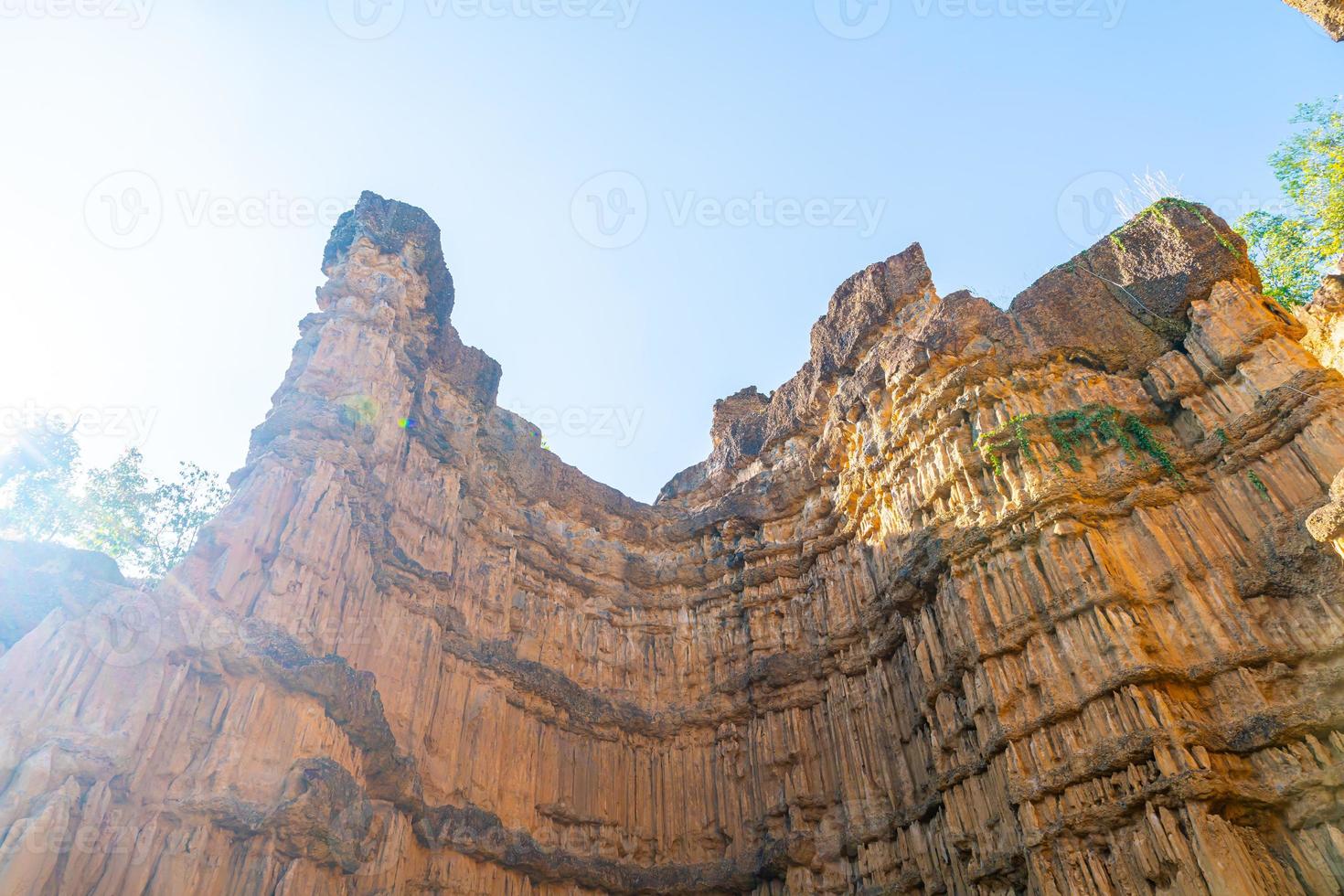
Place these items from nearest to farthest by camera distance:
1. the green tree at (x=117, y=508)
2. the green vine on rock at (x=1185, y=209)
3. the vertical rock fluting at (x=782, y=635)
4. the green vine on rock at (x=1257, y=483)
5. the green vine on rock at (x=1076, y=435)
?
1. the vertical rock fluting at (x=782, y=635)
2. the green vine on rock at (x=1257, y=483)
3. the green vine on rock at (x=1076, y=435)
4. the green vine on rock at (x=1185, y=209)
5. the green tree at (x=117, y=508)

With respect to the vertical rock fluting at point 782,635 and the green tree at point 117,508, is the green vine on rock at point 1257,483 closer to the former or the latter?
the vertical rock fluting at point 782,635

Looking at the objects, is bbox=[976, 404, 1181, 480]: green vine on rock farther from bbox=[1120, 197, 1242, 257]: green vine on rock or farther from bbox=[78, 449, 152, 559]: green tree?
bbox=[78, 449, 152, 559]: green tree

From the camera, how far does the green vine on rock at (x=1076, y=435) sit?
63.7 feet

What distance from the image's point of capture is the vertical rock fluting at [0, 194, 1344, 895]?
1528cm

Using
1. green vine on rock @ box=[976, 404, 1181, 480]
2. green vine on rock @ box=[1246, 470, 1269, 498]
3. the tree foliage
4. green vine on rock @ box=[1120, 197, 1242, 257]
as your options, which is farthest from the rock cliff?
the tree foliage

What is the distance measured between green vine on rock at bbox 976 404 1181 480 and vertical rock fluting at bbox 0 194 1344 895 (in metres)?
0.09

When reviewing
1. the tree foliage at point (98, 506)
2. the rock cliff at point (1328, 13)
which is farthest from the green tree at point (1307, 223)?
the tree foliage at point (98, 506)

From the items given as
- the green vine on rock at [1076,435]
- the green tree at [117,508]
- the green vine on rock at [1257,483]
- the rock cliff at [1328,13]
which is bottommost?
the rock cliff at [1328,13]

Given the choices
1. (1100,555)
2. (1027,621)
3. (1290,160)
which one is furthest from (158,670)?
(1290,160)

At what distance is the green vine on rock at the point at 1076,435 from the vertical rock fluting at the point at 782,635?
0.09 metres

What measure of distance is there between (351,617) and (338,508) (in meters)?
2.89

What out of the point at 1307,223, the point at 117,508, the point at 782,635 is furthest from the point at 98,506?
the point at 1307,223

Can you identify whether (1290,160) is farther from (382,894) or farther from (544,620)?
(382,894)

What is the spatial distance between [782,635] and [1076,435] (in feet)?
37.3
